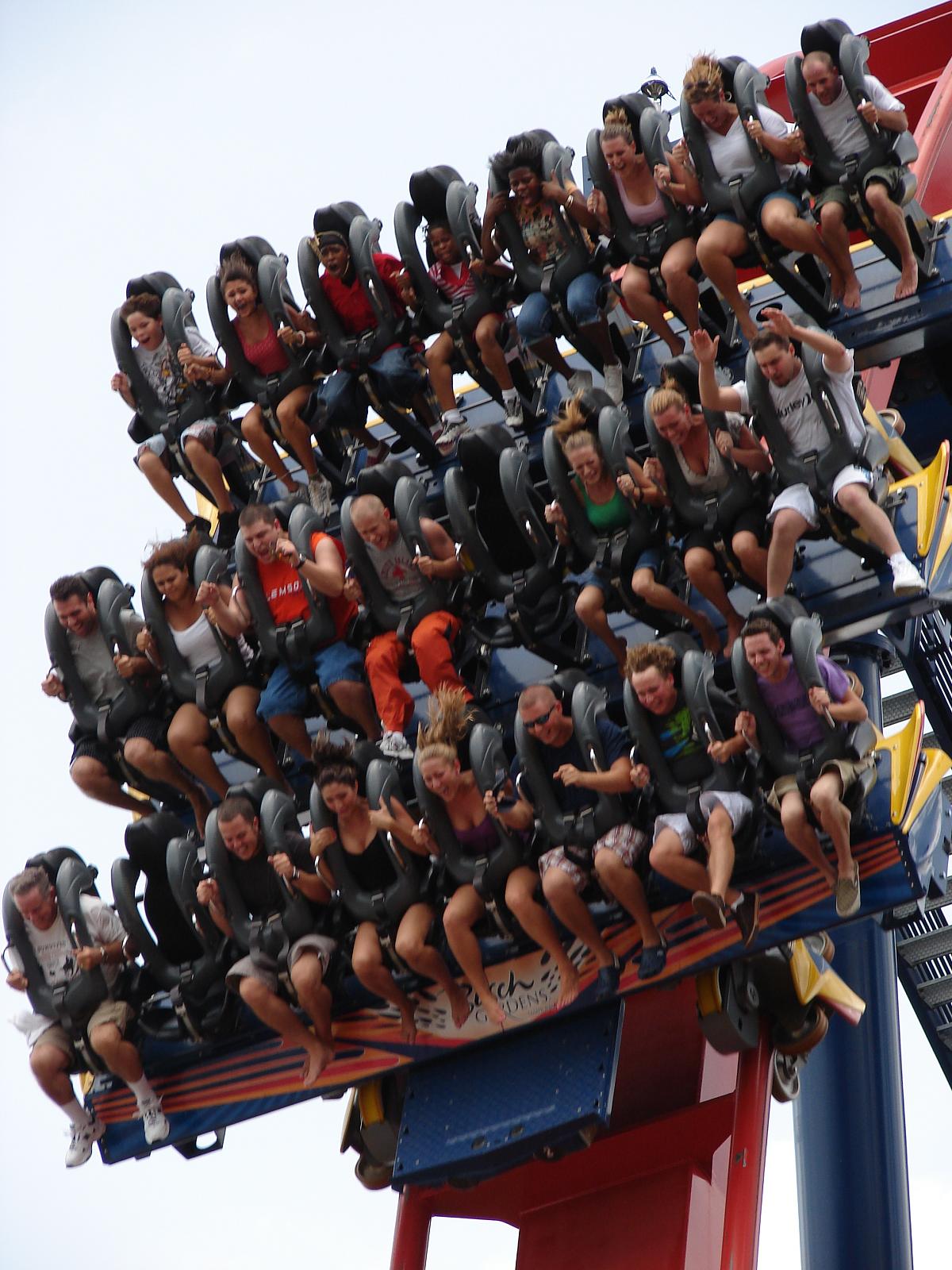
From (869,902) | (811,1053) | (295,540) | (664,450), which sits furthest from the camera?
(811,1053)

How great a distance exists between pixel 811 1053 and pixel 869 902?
2.47m

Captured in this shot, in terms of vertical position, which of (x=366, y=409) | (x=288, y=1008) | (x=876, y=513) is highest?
(x=366, y=409)

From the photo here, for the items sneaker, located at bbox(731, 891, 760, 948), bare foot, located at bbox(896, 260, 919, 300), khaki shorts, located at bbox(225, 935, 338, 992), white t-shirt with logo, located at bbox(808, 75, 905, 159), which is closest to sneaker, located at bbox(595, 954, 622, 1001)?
sneaker, located at bbox(731, 891, 760, 948)

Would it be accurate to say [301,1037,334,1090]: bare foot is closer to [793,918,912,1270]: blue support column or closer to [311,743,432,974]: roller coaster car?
[311,743,432,974]: roller coaster car

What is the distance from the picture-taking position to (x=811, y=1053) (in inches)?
418

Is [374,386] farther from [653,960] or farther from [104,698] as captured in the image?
[653,960]

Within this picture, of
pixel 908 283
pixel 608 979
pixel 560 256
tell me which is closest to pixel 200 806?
pixel 608 979

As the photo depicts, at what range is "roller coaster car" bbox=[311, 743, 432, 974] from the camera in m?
8.77

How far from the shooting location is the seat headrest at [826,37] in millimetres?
9281

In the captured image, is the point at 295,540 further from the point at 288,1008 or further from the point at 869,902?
the point at 869,902

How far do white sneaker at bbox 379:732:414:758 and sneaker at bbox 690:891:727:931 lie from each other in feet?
4.96

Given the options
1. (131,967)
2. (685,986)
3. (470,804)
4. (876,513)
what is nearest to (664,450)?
(876,513)

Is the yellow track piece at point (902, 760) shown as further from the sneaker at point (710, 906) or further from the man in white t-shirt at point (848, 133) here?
the man in white t-shirt at point (848, 133)

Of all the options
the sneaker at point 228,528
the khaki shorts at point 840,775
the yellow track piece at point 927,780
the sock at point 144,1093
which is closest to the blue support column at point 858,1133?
the yellow track piece at point 927,780
